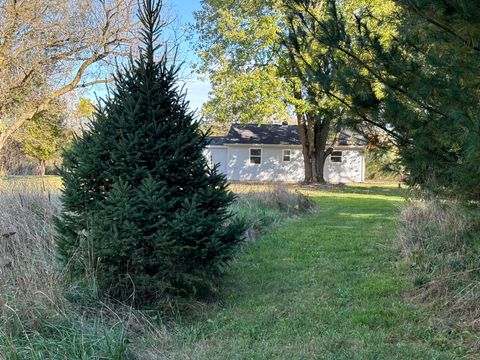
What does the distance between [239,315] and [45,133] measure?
19.0m

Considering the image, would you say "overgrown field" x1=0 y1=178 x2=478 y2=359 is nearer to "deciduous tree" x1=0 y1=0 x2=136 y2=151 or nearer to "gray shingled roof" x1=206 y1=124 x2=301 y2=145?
"deciduous tree" x1=0 y1=0 x2=136 y2=151

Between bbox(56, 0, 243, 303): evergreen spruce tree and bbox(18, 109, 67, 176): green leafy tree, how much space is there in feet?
54.9

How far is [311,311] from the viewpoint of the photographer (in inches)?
167

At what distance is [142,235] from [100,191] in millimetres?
713

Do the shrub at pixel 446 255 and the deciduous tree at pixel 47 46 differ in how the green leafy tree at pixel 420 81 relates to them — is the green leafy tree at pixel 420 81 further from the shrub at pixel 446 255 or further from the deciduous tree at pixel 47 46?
the deciduous tree at pixel 47 46

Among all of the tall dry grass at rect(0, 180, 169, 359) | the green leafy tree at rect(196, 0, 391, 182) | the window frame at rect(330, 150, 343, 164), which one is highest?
the green leafy tree at rect(196, 0, 391, 182)

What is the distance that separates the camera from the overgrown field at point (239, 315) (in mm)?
3275

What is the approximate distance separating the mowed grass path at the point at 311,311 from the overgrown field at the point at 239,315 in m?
0.01

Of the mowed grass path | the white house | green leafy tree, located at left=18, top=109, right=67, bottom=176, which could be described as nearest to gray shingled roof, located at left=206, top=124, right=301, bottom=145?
the white house

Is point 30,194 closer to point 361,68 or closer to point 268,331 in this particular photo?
point 268,331

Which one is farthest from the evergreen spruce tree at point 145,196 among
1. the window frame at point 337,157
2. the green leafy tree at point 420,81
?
the window frame at point 337,157

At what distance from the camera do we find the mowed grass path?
3.38 meters

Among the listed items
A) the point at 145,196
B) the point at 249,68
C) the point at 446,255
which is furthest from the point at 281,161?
the point at 145,196

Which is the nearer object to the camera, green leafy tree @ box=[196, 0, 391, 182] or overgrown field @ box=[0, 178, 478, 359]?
overgrown field @ box=[0, 178, 478, 359]
